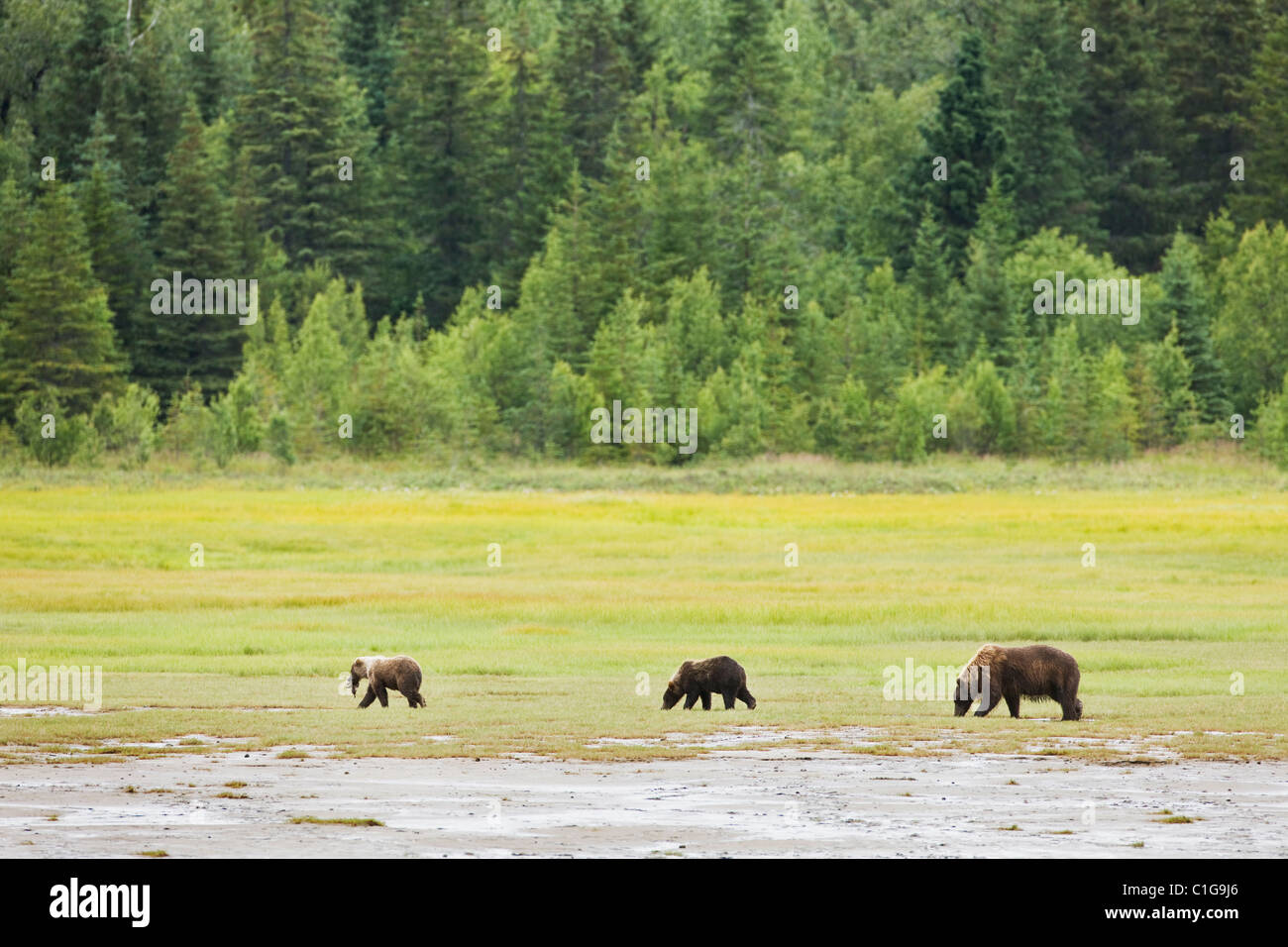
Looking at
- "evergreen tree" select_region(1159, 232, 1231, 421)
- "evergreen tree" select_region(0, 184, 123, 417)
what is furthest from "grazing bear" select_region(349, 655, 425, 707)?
"evergreen tree" select_region(0, 184, 123, 417)

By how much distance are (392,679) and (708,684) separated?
153 inches

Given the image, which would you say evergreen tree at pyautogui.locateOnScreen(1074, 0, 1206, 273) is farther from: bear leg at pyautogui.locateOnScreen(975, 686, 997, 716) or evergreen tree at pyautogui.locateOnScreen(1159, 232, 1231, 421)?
bear leg at pyautogui.locateOnScreen(975, 686, 997, 716)

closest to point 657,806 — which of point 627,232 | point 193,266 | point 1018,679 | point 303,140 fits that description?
point 1018,679

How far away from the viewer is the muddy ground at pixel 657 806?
13719mm

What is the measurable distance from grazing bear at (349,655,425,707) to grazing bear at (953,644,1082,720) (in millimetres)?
6591

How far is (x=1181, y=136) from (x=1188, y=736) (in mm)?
97682

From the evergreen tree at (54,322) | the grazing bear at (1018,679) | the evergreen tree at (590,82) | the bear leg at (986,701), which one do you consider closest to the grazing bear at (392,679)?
the grazing bear at (1018,679)

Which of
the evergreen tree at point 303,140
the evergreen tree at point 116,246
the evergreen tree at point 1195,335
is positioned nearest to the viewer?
the evergreen tree at point 1195,335

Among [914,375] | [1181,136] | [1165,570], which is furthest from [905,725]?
[1181,136]

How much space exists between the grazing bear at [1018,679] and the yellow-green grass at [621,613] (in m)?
0.37

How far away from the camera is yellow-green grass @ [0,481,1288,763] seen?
69.4 ft

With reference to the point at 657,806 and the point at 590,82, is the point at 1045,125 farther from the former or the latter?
the point at 657,806

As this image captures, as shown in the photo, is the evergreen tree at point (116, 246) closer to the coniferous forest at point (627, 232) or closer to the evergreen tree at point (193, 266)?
the coniferous forest at point (627, 232)
